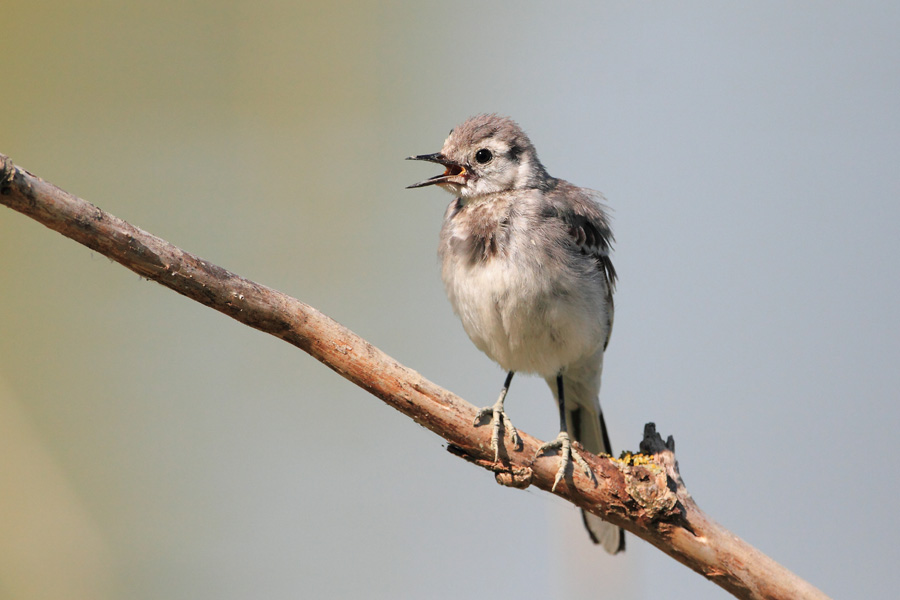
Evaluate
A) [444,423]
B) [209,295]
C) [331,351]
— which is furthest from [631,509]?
[209,295]

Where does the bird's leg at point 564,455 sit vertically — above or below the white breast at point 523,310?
below

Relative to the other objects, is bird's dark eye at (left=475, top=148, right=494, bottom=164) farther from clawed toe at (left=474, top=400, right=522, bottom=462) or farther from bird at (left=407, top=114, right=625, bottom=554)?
clawed toe at (left=474, top=400, right=522, bottom=462)

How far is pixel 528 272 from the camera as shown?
3076mm

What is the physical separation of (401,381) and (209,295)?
0.75 meters

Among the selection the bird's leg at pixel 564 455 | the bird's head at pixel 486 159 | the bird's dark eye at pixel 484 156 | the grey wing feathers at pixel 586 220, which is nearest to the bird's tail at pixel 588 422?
the grey wing feathers at pixel 586 220

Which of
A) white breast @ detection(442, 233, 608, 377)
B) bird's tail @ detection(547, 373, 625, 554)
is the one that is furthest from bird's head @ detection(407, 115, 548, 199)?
bird's tail @ detection(547, 373, 625, 554)

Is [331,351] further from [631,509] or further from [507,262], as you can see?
[631,509]

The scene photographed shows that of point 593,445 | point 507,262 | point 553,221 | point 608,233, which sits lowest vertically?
point 593,445

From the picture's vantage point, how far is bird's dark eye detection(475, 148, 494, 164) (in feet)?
11.8

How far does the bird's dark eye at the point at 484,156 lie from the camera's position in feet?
11.8

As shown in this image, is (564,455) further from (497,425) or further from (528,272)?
(528,272)

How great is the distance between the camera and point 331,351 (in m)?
2.46

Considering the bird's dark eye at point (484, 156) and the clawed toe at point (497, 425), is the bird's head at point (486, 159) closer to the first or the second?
the bird's dark eye at point (484, 156)

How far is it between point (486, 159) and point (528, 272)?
0.85m
